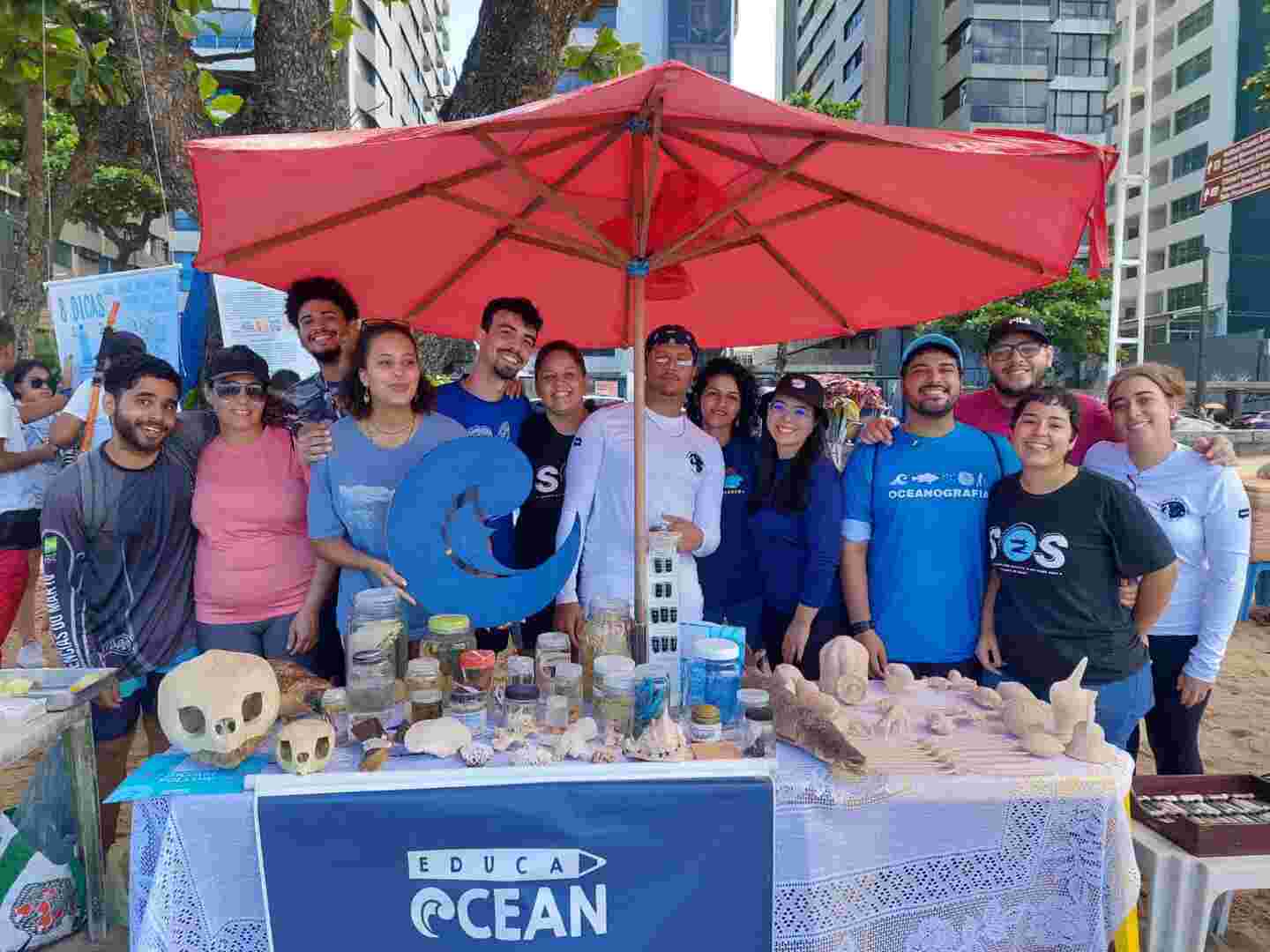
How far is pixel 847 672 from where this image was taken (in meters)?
2.38

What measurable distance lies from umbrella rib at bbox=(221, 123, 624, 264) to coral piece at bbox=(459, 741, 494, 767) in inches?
65.7

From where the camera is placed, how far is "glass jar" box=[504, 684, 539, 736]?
81.2 inches

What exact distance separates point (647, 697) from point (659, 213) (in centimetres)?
183

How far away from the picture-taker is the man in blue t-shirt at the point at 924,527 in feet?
9.46

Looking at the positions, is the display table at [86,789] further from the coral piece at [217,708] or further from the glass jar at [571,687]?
the glass jar at [571,687]

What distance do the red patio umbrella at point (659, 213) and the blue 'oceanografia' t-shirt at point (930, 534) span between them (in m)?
0.76

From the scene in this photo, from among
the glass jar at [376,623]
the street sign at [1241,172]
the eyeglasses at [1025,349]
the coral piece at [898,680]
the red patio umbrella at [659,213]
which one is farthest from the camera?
the street sign at [1241,172]

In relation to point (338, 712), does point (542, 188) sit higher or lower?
higher

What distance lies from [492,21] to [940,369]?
3.63 metres

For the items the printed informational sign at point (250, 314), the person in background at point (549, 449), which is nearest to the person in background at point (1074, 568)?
the person in background at point (549, 449)

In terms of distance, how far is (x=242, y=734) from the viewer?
6.33 feet

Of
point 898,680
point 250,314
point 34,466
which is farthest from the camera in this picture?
point 250,314

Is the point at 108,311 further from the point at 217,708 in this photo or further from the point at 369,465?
the point at 217,708

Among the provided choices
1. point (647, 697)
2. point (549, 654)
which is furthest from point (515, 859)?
point (549, 654)
